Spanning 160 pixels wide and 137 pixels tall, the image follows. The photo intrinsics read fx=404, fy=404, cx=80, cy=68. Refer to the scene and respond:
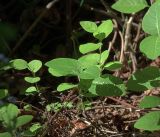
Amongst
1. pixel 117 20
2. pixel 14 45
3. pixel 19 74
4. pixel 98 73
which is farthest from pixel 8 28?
pixel 98 73

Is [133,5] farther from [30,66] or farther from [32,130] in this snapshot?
[32,130]

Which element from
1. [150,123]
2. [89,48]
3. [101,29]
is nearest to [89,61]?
[89,48]

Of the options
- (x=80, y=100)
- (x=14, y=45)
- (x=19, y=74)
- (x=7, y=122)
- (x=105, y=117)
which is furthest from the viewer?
(x=14, y=45)

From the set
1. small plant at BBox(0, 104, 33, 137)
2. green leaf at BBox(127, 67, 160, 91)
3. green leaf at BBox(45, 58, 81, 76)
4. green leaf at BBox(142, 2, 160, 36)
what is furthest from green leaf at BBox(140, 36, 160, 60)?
small plant at BBox(0, 104, 33, 137)

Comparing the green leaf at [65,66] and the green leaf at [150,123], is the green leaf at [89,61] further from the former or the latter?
the green leaf at [150,123]

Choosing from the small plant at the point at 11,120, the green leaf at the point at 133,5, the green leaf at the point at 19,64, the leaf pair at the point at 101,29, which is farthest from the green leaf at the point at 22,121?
the green leaf at the point at 133,5

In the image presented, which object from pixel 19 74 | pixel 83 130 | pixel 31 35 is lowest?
pixel 83 130

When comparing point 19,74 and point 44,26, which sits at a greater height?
point 44,26

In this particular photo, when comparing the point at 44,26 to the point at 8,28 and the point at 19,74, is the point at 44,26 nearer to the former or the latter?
the point at 8,28
